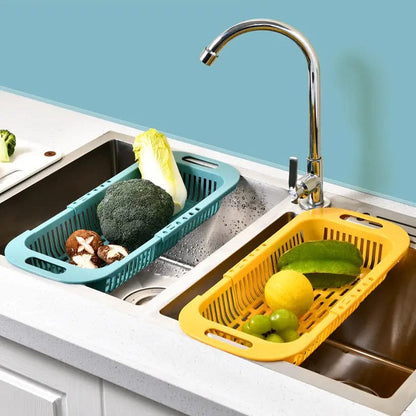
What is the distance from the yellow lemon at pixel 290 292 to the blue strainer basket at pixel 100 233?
24 cm

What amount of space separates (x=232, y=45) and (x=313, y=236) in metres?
0.46

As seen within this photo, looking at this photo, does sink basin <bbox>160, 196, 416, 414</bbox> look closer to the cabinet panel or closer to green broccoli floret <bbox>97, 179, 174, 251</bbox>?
green broccoli floret <bbox>97, 179, 174, 251</bbox>

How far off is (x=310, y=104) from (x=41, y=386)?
2.32 ft

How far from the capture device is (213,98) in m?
2.07

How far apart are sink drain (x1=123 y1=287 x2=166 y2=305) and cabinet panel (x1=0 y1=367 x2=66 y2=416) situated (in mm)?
332

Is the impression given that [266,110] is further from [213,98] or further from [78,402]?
[78,402]

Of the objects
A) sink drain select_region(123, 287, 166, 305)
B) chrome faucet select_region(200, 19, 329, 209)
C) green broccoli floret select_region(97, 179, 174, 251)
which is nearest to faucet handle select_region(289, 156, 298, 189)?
chrome faucet select_region(200, 19, 329, 209)

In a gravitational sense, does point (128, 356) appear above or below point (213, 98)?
below

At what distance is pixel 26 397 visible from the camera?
1.63 metres

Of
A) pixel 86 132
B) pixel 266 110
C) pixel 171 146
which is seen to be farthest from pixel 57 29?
pixel 266 110

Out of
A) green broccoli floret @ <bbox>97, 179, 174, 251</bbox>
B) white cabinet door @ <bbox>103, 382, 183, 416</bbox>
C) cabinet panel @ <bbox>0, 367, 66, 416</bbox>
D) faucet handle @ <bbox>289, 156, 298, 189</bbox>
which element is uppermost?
faucet handle @ <bbox>289, 156, 298, 189</bbox>

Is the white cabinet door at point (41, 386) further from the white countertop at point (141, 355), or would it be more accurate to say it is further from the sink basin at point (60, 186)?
the sink basin at point (60, 186)

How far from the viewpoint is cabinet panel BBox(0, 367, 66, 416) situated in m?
1.60

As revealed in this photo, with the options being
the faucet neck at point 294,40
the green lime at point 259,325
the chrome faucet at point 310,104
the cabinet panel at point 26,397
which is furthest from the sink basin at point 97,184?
the green lime at point 259,325
